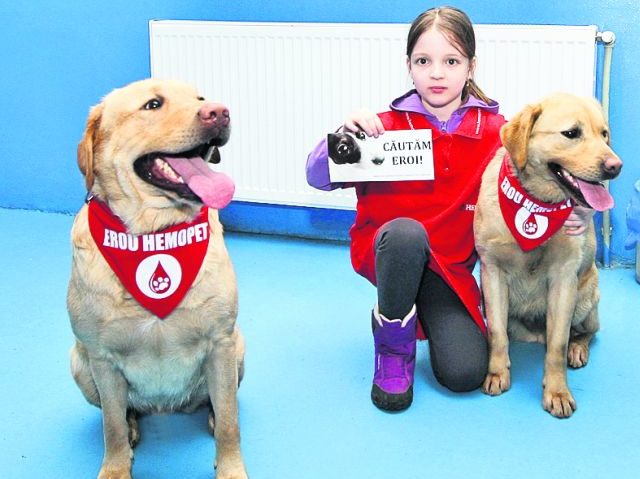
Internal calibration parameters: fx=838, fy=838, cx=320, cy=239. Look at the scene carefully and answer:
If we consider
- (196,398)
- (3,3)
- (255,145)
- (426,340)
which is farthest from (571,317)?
(3,3)

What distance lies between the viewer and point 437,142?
2504 mm

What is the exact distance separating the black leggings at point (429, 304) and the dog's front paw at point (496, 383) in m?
0.02

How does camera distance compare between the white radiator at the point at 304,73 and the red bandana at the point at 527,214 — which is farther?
the white radiator at the point at 304,73

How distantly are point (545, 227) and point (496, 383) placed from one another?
492mm

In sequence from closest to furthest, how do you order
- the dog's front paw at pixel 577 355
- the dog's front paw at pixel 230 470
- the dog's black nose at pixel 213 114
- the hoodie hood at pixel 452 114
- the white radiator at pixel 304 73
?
1. the dog's black nose at pixel 213 114
2. the dog's front paw at pixel 230 470
3. the hoodie hood at pixel 452 114
4. the dog's front paw at pixel 577 355
5. the white radiator at pixel 304 73

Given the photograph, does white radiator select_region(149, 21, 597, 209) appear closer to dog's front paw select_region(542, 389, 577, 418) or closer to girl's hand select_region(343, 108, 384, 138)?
girl's hand select_region(343, 108, 384, 138)

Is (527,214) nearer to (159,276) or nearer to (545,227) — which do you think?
(545,227)

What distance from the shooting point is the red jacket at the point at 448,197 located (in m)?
2.52

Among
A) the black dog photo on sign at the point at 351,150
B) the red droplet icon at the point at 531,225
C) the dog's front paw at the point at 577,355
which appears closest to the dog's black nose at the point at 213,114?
the black dog photo on sign at the point at 351,150

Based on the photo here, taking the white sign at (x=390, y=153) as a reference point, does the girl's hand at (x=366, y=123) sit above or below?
above

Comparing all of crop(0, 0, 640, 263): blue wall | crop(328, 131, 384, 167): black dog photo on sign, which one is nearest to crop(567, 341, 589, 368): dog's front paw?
crop(328, 131, 384, 167): black dog photo on sign

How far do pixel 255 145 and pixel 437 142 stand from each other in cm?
150

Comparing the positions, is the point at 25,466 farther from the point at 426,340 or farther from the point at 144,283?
the point at 426,340

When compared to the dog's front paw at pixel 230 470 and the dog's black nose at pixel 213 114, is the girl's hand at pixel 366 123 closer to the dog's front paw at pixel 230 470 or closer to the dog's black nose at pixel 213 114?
the dog's black nose at pixel 213 114
